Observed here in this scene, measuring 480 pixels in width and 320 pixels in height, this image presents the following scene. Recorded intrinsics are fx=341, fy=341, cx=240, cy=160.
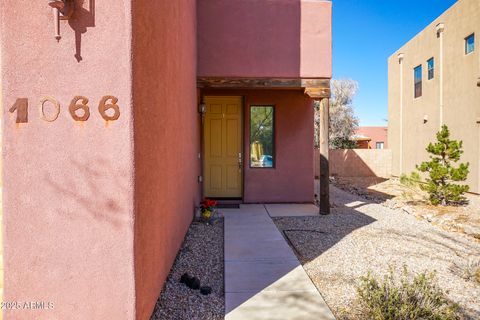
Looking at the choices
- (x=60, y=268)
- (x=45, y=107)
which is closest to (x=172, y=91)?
(x=45, y=107)

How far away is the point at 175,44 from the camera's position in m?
4.54

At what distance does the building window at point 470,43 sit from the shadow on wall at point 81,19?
13409 mm

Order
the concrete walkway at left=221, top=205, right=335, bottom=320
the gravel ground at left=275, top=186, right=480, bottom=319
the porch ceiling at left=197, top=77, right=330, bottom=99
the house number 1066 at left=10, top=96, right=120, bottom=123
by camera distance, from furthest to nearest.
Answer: the porch ceiling at left=197, top=77, right=330, bottom=99
the gravel ground at left=275, top=186, right=480, bottom=319
the concrete walkway at left=221, top=205, right=335, bottom=320
the house number 1066 at left=10, top=96, right=120, bottom=123

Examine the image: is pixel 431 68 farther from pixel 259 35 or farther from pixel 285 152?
pixel 259 35

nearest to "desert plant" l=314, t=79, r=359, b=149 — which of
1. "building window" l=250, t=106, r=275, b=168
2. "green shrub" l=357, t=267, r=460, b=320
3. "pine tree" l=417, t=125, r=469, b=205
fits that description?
"pine tree" l=417, t=125, r=469, b=205

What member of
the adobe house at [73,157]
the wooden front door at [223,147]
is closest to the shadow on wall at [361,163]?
the wooden front door at [223,147]

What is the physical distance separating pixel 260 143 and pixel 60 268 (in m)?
6.97

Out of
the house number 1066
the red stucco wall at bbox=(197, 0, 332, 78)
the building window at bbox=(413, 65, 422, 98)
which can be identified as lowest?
the house number 1066

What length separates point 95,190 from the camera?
97.3 inches

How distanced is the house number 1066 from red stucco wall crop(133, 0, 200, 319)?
0.57 ft

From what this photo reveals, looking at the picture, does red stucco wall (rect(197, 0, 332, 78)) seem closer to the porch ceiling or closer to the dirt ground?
the porch ceiling

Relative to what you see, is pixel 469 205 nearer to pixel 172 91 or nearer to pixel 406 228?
pixel 406 228

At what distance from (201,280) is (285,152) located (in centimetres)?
535

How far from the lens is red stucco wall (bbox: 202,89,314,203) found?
8867 mm
